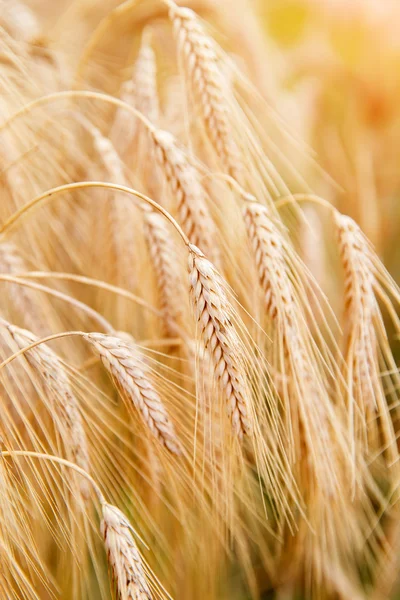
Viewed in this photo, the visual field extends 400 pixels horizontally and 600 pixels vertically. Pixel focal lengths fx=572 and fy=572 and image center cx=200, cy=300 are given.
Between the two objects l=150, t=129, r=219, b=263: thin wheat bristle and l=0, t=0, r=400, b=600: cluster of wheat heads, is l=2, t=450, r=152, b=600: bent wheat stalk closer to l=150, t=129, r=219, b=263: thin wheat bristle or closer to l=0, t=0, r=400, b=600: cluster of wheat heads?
l=0, t=0, r=400, b=600: cluster of wheat heads

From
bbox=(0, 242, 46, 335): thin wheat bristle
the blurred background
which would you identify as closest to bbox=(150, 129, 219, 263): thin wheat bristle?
bbox=(0, 242, 46, 335): thin wheat bristle

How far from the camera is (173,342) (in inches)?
25.8

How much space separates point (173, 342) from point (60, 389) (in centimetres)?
15

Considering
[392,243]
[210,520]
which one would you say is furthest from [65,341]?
[392,243]

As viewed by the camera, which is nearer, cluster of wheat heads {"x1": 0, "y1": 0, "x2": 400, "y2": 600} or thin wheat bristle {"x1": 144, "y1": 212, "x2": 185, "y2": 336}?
cluster of wheat heads {"x1": 0, "y1": 0, "x2": 400, "y2": 600}

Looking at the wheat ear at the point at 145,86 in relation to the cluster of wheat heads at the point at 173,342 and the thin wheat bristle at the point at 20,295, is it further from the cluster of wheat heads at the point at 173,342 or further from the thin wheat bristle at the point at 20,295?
the thin wheat bristle at the point at 20,295

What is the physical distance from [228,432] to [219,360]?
95mm

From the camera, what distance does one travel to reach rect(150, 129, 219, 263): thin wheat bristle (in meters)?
0.57

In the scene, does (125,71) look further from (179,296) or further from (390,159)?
(390,159)

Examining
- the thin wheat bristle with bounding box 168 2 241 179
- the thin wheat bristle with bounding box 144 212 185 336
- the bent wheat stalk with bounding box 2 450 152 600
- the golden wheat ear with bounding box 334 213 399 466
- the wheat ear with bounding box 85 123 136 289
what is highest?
the thin wheat bristle with bounding box 168 2 241 179

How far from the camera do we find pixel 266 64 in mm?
861

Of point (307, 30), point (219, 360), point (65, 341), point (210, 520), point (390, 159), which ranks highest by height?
point (307, 30)

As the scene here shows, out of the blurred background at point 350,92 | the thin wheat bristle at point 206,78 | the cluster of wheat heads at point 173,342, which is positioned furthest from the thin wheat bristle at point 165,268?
the blurred background at point 350,92

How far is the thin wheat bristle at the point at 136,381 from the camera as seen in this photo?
517mm
